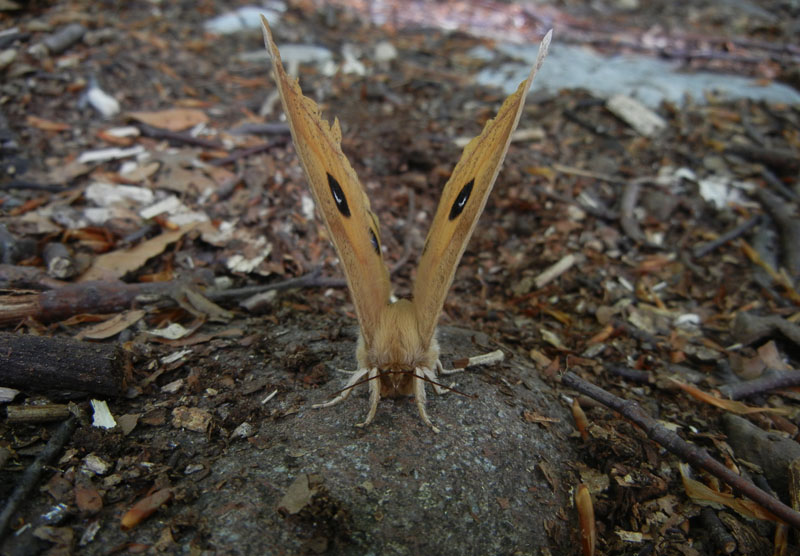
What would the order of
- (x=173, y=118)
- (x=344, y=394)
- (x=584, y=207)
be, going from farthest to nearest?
(x=173, y=118) < (x=584, y=207) < (x=344, y=394)

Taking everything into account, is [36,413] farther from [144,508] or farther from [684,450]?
[684,450]

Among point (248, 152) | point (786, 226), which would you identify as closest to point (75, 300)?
point (248, 152)

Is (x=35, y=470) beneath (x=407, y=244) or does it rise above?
above

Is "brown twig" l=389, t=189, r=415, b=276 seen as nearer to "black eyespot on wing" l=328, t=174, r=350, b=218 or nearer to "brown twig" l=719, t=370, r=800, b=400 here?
"black eyespot on wing" l=328, t=174, r=350, b=218

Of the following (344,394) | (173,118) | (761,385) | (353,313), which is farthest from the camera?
(173,118)

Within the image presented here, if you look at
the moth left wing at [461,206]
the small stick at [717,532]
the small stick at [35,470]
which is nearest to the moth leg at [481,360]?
the moth left wing at [461,206]

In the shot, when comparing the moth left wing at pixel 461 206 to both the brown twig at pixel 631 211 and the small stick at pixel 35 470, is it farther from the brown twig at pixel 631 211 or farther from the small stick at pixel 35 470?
the brown twig at pixel 631 211

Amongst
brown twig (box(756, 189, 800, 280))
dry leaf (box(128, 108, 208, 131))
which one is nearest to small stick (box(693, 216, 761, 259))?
brown twig (box(756, 189, 800, 280))
